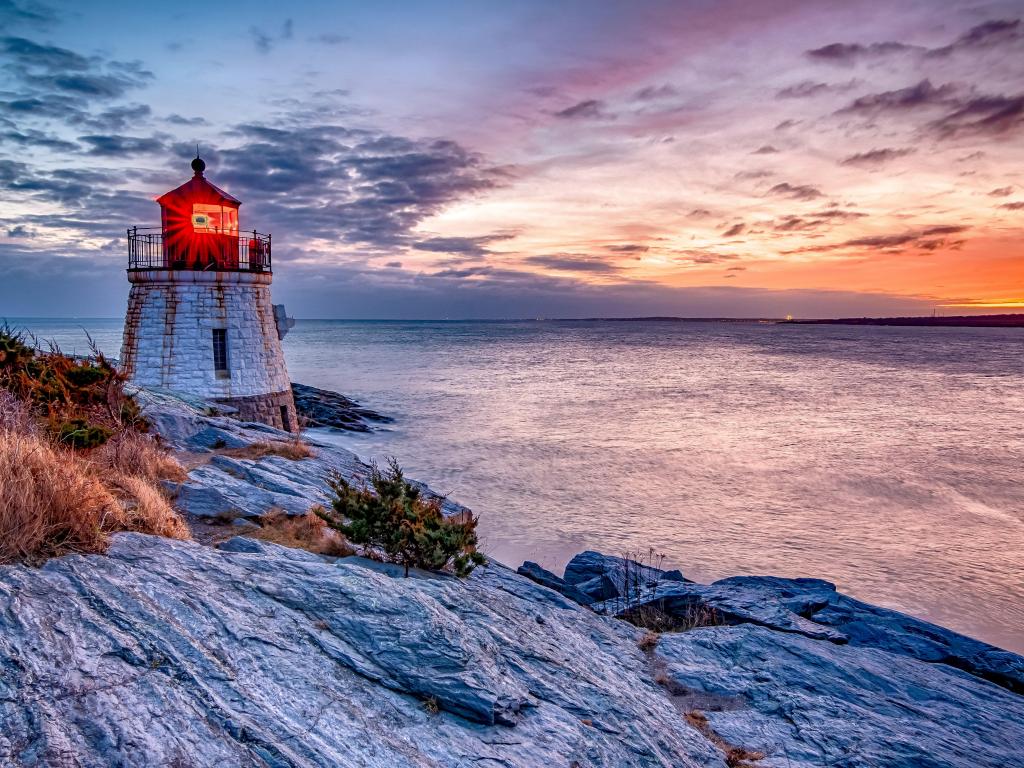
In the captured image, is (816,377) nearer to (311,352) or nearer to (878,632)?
(878,632)

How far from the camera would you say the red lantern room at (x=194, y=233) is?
20422 millimetres

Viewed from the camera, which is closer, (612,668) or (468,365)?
(612,668)

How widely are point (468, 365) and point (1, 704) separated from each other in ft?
267

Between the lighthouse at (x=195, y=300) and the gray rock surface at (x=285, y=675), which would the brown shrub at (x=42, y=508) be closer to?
the gray rock surface at (x=285, y=675)

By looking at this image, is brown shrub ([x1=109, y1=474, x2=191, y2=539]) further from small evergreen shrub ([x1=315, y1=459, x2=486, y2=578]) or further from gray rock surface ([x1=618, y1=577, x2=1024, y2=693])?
gray rock surface ([x1=618, y1=577, x2=1024, y2=693])

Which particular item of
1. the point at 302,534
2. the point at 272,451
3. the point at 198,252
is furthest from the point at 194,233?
the point at 302,534

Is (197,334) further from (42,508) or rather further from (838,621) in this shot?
(838,621)

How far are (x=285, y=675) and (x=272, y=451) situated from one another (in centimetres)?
1022

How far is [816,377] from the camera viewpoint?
2862 inches

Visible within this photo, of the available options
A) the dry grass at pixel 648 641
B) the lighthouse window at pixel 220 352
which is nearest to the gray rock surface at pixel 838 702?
the dry grass at pixel 648 641

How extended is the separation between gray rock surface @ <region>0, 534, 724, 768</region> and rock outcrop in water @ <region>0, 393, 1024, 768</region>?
0.05ft

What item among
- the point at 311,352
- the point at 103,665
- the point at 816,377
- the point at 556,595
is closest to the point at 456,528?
the point at 556,595

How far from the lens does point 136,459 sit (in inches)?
356

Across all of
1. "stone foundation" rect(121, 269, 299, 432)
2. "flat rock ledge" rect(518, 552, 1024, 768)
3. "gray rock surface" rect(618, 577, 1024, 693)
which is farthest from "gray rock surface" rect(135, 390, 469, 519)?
"gray rock surface" rect(618, 577, 1024, 693)
